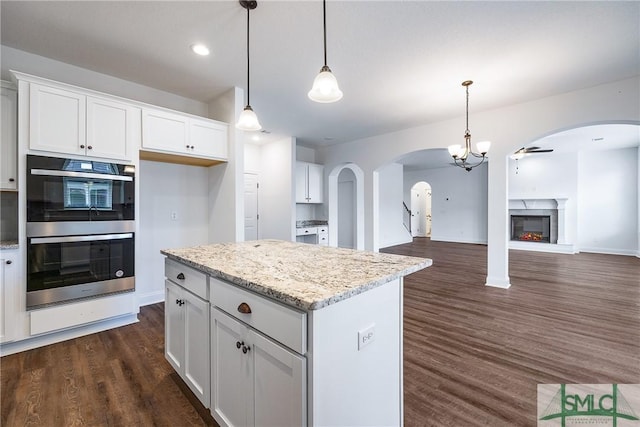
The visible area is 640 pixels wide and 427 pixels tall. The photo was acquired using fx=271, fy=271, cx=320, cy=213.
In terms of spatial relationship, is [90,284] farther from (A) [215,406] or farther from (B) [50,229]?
(A) [215,406]

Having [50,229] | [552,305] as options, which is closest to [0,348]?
[50,229]

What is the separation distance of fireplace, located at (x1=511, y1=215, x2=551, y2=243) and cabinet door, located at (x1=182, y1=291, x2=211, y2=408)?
9.45 meters

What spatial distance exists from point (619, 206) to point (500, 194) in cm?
550

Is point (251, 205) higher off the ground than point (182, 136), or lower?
lower

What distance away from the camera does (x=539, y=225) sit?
26.3 ft

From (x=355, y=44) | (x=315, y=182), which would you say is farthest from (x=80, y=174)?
(x=315, y=182)

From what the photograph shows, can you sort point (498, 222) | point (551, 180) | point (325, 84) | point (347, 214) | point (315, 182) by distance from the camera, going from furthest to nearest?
point (347, 214), point (551, 180), point (315, 182), point (498, 222), point (325, 84)

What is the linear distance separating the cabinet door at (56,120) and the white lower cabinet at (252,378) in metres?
2.27

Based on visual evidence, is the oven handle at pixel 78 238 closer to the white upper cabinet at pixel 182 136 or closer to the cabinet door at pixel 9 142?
the cabinet door at pixel 9 142

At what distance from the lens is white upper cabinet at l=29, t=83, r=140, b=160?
7.63ft

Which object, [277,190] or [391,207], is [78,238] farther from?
[391,207]

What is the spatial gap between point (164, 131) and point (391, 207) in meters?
7.20

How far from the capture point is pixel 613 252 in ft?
22.8

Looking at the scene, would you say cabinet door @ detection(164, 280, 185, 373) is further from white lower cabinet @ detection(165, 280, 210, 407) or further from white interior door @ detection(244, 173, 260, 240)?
white interior door @ detection(244, 173, 260, 240)
